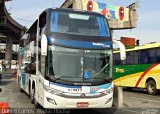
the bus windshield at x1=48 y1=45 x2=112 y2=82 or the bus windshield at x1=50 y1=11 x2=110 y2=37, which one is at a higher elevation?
the bus windshield at x1=50 y1=11 x2=110 y2=37

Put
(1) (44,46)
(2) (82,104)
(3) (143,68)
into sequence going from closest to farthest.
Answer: (1) (44,46) → (2) (82,104) → (3) (143,68)

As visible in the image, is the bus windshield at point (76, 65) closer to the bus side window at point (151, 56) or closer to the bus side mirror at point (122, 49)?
the bus side mirror at point (122, 49)

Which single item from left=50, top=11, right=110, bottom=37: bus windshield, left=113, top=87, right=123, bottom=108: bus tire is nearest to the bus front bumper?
left=113, top=87, right=123, bottom=108: bus tire

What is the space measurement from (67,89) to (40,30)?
310 cm

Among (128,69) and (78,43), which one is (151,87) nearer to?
(128,69)

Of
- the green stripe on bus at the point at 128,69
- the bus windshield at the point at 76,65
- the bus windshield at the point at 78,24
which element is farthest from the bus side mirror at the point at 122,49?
the green stripe on bus at the point at 128,69

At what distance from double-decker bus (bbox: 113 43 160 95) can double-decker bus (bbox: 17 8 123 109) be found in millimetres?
10667

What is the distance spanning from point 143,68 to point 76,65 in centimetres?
1297

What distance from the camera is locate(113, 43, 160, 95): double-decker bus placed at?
75.1 feet

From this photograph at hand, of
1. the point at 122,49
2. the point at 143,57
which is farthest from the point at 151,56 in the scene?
the point at 122,49

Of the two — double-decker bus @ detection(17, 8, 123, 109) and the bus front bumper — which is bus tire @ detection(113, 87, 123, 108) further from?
the bus front bumper

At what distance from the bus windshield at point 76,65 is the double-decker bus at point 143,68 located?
36.5 feet

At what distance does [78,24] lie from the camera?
494 inches

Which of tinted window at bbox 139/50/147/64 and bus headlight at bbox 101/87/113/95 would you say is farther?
tinted window at bbox 139/50/147/64
